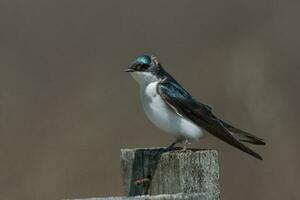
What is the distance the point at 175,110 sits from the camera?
323 centimetres

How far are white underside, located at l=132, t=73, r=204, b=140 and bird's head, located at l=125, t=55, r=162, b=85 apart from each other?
0.03 metres

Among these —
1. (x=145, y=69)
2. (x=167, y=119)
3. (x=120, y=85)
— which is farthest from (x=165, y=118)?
(x=120, y=85)

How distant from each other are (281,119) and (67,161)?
1.02 metres

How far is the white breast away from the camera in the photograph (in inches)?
126

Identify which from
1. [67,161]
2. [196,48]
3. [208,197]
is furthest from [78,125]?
[208,197]

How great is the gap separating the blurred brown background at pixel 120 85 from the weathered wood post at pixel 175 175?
2.16 metres

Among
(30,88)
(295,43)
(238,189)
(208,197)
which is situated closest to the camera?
(208,197)

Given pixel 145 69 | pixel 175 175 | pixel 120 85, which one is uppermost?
pixel 120 85

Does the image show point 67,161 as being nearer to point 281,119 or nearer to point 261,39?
point 281,119

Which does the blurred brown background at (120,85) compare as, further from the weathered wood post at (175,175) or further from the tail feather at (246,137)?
the weathered wood post at (175,175)

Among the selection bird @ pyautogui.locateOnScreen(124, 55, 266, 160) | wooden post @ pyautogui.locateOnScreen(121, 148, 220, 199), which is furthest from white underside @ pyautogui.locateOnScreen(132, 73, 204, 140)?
wooden post @ pyautogui.locateOnScreen(121, 148, 220, 199)

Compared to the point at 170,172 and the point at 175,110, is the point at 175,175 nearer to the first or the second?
the point at 170,172

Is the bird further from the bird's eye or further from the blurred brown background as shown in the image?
the blurred brown background

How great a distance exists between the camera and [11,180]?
5.00 meters
